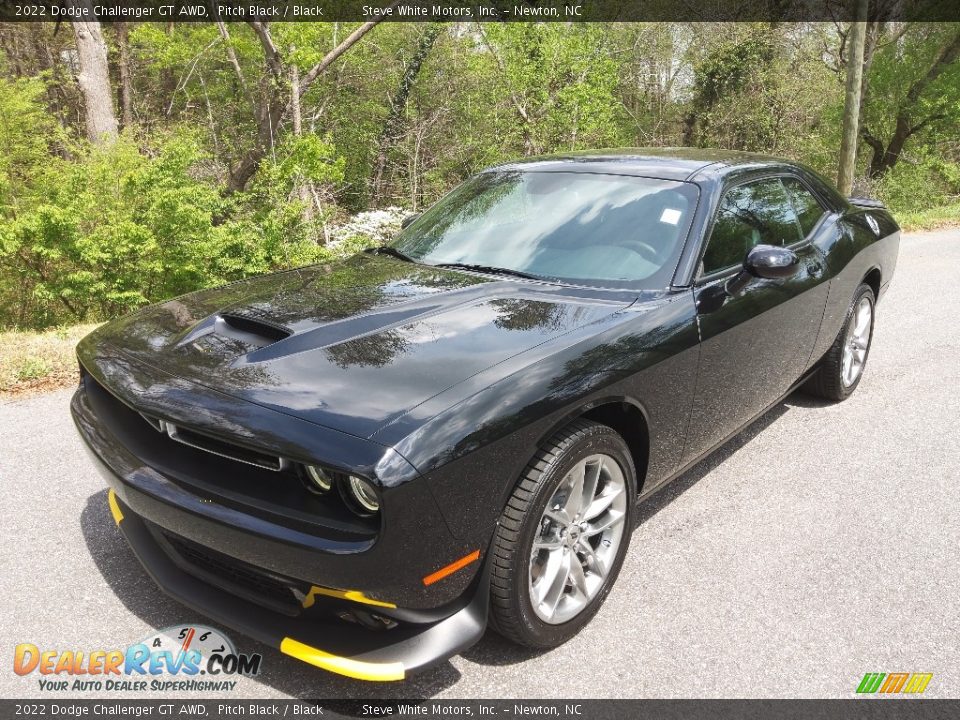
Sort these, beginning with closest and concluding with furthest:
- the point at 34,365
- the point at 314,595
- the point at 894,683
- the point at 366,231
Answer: the point at 314,595
the point at 894,683
the point at 34,365
the point at 366,231

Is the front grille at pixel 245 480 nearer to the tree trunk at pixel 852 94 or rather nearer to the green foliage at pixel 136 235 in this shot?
the green foliage at pixel 136 235

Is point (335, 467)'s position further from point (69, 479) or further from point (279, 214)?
point (279, 214)

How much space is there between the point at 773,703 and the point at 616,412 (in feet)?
3.45

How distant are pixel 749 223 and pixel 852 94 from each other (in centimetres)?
1250

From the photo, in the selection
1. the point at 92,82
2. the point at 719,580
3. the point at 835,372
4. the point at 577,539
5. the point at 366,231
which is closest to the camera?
the point at 577,539

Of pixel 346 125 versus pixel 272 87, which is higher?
pixel 272 87

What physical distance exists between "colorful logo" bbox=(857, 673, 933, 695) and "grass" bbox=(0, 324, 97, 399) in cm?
490

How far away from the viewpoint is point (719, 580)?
2826 millimetres

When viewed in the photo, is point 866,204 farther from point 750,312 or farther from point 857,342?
point 750,312

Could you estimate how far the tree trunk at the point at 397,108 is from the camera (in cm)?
2098

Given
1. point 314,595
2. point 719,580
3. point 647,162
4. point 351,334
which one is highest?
point 647,162

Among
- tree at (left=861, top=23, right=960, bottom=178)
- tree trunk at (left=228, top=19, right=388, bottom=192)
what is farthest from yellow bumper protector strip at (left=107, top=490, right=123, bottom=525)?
tree at (left=861, top=23, right=960, bottom=178)

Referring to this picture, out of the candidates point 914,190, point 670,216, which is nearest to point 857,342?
point 670,216

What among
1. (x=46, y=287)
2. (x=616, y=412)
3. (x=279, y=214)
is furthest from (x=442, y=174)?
(x=616, y=412)
